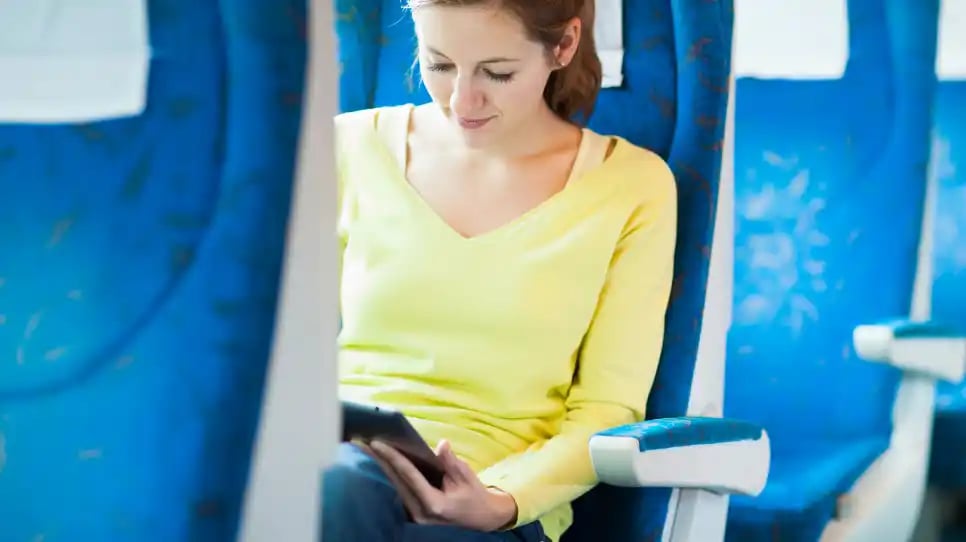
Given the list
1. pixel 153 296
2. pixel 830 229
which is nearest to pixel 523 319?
pixel 153 296

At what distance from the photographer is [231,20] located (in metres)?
0.66

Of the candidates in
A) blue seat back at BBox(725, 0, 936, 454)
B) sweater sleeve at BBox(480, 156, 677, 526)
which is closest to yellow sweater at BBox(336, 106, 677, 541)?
sweater sleeve at BBox(480, 156, 677, 526)

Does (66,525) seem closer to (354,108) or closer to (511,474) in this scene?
(511,474)

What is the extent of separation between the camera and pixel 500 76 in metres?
1.47

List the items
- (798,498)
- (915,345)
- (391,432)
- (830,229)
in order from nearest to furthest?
(391,432)
(798,498)
(915,345)
(830,229)

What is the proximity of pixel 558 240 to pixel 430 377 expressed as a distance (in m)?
0.21

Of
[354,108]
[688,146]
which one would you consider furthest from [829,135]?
[354,108]

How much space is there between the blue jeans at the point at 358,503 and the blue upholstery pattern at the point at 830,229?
118 centimetres

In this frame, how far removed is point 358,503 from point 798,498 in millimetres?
946

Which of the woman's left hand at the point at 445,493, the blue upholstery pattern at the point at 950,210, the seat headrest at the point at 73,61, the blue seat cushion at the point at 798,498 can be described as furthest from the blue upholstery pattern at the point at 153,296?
the blue upholstery pattern at the point at 950,210

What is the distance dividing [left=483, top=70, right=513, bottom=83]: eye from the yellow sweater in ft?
0.49

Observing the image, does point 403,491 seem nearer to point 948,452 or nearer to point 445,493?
point 445,493

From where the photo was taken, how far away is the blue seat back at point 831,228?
2.15 metres

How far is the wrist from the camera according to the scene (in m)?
1.28
